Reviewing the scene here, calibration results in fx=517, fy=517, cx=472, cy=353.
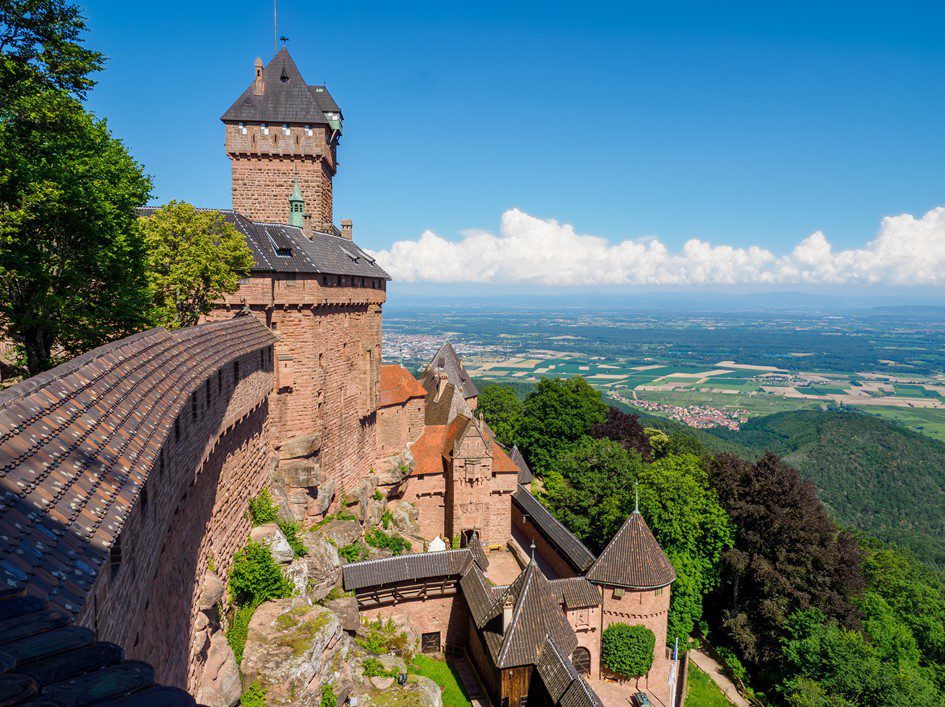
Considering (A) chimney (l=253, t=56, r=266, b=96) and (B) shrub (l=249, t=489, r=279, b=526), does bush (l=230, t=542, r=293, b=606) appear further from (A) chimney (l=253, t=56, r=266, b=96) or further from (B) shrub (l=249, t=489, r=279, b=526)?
(A) chimney (l=253, t=56, r=266, b=96)

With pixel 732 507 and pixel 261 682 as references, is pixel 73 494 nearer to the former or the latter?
pixel 261 682

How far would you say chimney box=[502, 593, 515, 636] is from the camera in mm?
21328

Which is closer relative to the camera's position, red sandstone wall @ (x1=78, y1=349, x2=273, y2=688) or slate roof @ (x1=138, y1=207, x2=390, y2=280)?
red sandstone wall @ (x1=78, y1=349, x2=273, y2=688)

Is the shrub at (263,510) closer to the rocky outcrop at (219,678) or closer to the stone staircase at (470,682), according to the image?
the rocky outcrop at (219,678)

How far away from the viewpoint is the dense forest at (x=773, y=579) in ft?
80.5

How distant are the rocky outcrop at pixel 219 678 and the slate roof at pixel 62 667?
10.6 meters

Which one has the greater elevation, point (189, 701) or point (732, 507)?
point (189, 701)

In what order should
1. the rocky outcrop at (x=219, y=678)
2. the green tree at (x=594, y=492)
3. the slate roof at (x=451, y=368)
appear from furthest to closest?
the slate roof at (x=451, y=368) → the green tree at (x=594, y=492) → the rocky outcrop at (x=219, y=678)

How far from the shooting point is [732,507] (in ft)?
104

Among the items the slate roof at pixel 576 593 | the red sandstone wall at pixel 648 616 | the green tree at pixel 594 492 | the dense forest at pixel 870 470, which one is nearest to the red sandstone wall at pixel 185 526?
the slate roof at pixel 576 593

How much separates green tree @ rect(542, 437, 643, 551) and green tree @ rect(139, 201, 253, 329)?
2563 centimetres

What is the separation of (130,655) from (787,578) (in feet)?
103

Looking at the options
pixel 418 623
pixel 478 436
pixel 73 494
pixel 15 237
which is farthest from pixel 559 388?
pixel 73 494

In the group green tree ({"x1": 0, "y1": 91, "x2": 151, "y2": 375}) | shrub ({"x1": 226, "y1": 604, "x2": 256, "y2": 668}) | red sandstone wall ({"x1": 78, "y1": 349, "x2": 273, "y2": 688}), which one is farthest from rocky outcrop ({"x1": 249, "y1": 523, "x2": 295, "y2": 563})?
green tree ({"x1": 0, "y1": 91, "x2": 151, "y2": 375})
